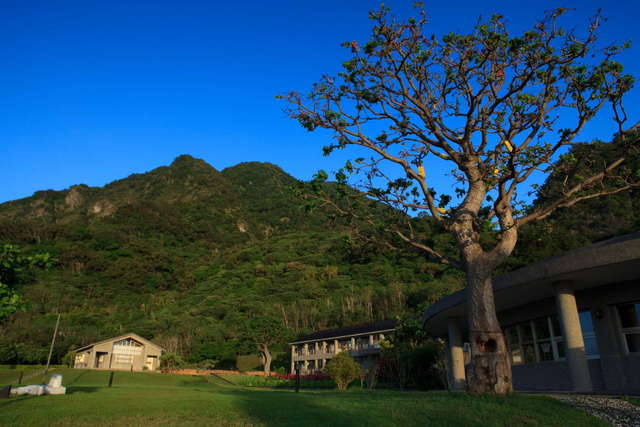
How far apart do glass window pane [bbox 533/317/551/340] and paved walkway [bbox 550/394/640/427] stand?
5.21m

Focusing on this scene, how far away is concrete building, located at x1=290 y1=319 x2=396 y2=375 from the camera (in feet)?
166

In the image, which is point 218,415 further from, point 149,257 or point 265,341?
point 149,257

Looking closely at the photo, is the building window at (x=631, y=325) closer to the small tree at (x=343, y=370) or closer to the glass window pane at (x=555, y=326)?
the glass window pane at (x=555, y=326)

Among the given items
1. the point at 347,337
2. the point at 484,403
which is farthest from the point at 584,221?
the point at 484,403

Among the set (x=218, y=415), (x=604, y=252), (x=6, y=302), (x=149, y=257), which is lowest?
(x=218, y=415)

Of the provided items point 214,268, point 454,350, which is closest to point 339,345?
point 454,350

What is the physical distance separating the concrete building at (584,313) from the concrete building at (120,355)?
54.8 meters

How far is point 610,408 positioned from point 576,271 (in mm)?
3782

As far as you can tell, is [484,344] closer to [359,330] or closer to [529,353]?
[529,353]

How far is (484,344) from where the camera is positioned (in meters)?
11.4

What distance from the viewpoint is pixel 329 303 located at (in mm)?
81938

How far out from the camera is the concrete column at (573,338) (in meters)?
12.3

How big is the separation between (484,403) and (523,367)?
828cm

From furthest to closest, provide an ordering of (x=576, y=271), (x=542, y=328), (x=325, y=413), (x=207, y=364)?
(x=207, y=364) < (x=542, y=328) < (x=576, y=271) < (x=325, y=413)
